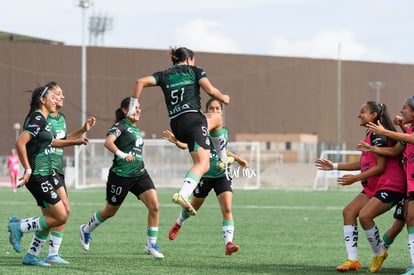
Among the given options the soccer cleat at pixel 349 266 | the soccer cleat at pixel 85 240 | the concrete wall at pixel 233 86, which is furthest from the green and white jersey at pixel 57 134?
the concrete wall at pixel 233 86

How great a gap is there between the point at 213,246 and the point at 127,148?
2.38 metres

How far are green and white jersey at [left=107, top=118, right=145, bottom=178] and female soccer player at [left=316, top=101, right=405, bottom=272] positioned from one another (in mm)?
2915

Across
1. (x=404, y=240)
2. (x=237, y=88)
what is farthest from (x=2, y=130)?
(x=404, y=240)

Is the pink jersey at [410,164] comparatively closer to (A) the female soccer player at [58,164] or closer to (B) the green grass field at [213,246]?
(B) the green grass field at [213,246]

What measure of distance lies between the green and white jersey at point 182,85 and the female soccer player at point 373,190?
1768mm

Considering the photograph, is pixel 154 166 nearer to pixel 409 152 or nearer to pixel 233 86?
pixel 409 152

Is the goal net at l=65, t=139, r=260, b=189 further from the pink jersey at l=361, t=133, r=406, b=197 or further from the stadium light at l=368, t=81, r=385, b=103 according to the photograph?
the stadium light at l=368, t=81, r=385, b=103

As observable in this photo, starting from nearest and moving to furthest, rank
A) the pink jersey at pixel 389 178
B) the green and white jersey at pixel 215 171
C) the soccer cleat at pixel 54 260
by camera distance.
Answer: the pink jersey at pixel 389 178 → the soccer cleat at pixel 54 260 → the green and white jersey at pixel 215 171

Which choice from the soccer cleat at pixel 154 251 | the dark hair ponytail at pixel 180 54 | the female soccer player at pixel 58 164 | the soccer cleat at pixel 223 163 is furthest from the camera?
the soccer cleat at pixel 223 163

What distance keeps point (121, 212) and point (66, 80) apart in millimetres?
51386

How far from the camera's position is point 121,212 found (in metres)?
22.6

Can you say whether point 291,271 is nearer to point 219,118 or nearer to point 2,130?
point 219,118

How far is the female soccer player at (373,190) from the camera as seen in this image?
10164mm

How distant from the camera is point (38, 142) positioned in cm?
1041
